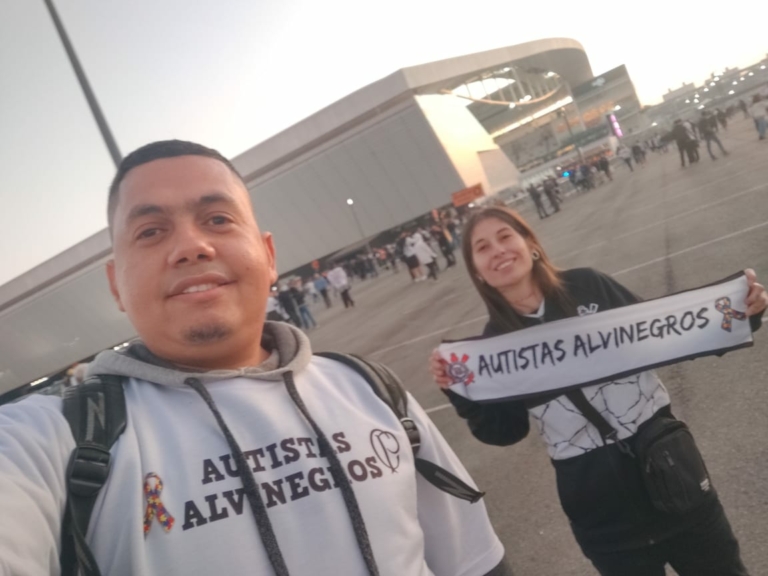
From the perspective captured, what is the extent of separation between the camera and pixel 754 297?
2.46 m

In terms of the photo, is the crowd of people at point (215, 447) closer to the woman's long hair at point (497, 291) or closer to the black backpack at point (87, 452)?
the black backpack at point (87, 452)

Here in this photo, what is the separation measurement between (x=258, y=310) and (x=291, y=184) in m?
60.9

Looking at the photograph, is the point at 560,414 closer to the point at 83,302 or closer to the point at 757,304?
the point at 757,304

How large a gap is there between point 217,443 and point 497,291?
1.69m

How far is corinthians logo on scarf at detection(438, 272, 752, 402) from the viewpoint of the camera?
2504 mm

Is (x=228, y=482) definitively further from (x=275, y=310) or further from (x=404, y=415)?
(x=275, y=310)

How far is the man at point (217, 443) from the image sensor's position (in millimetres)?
1151

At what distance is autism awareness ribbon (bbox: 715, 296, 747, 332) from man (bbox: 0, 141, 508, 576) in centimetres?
151

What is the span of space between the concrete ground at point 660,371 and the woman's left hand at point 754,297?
Result: 1101mm

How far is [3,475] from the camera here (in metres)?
1.11

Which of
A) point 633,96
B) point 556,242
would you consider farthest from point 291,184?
point 633,96

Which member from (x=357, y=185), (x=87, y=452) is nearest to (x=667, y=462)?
(x=87, y=452)

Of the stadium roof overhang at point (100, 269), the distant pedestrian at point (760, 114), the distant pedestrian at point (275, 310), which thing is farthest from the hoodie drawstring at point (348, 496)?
the stadium roof overhang at point (100, 269)

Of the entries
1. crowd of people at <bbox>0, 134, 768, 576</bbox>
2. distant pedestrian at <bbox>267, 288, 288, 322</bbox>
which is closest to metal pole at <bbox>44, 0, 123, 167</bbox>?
crowd of people at <bbox>0, 134, 768, 576</bbox>
